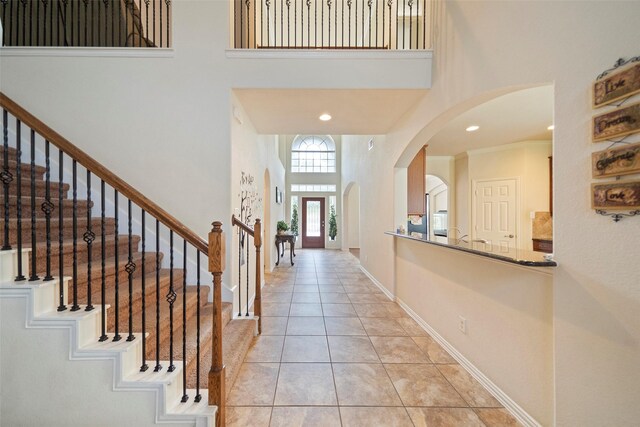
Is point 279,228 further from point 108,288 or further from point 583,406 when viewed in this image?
point 583,406

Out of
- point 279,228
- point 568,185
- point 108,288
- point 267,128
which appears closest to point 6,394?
point 108,288

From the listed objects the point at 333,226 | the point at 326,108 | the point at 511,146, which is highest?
the point at 326,108

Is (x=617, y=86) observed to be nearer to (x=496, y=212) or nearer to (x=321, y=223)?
(x=496, y=212)

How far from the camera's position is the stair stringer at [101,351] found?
1.43 m

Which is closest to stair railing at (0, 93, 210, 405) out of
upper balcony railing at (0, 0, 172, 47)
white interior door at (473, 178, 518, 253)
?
upper balcony railing at (0, 0, 172, 47)

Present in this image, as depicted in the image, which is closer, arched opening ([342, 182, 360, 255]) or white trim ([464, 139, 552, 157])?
white trim ([464, 139, 552, 157])

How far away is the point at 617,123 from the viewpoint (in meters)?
1.22

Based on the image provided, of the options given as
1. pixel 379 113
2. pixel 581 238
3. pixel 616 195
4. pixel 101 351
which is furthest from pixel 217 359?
pixel 379 113

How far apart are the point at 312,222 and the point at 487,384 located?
8.25m

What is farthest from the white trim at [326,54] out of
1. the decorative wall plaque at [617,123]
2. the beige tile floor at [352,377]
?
the beige tile floor at [352,377]

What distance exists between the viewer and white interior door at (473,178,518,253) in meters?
4.33

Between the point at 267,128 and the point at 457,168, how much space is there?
4.22 meters

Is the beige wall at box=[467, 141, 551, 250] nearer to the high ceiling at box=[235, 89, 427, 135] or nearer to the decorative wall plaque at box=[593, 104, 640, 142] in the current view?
the high ceiling at box=[235, 89, 427, 135]

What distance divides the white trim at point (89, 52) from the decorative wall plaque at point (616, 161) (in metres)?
3.55
